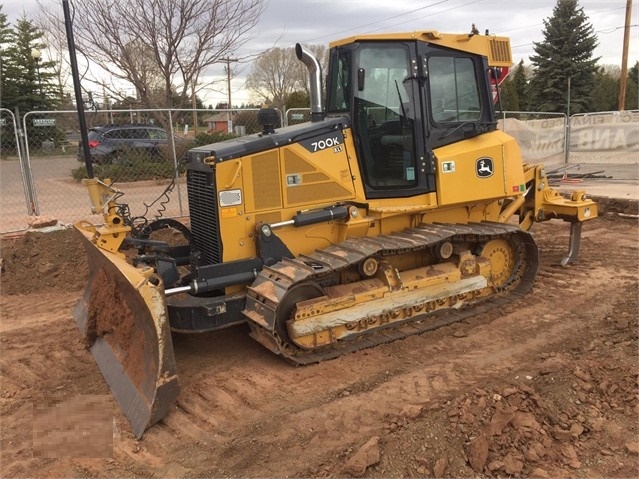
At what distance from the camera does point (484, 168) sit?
6012 mm

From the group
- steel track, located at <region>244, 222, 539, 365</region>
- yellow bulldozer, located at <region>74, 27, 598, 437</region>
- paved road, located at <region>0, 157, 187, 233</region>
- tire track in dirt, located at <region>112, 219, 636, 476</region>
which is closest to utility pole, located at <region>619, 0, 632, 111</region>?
paved road, located at <region>0, 157, 187, 233</region>

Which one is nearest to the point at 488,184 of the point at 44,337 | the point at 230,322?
the point at 230,322

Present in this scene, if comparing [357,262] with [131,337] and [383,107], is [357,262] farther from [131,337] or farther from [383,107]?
[131,337]

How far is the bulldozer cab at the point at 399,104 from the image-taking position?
17.9 feet

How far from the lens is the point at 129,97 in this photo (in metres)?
16.0

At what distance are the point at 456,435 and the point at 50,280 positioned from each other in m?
5.93

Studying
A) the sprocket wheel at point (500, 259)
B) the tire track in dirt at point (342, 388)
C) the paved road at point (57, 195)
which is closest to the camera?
the tire track in dirt at point (342, 388)

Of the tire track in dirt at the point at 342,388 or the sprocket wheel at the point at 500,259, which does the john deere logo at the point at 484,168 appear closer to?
the sprocket wheel at the point at 500,259

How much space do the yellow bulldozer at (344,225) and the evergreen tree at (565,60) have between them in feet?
109

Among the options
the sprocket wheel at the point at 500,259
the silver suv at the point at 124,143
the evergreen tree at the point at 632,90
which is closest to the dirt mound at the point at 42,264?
the silver suv at the point at 124,143

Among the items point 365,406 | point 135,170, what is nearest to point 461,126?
point 365,406

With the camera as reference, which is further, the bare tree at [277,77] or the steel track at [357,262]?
the bare tree at [277,77]

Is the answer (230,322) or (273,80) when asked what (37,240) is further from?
(273,80)

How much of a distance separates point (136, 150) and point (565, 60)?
104 feet
